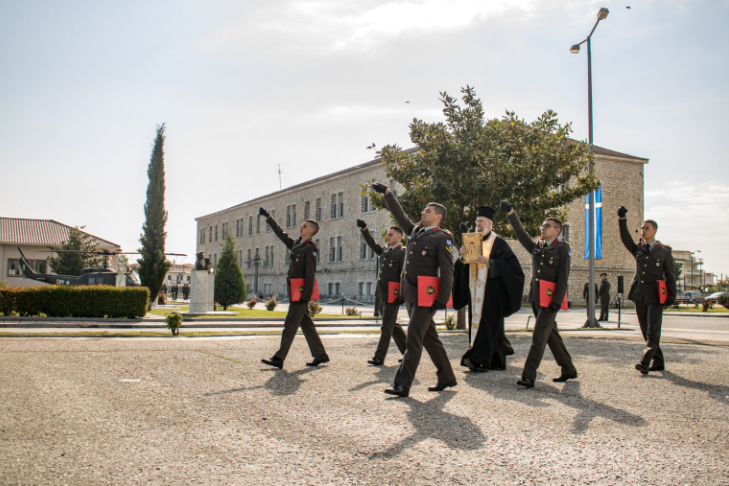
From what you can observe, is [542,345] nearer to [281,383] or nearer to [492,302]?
[492,302]

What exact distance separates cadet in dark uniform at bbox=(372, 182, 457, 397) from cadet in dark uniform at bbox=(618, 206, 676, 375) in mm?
2841

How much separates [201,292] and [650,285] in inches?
814

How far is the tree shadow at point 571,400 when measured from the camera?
4.72 meters

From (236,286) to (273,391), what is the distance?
85.1 ft

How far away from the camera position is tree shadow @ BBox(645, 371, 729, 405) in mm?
5848

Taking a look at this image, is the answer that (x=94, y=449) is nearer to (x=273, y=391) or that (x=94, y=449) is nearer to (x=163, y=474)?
(x=163, y=474)

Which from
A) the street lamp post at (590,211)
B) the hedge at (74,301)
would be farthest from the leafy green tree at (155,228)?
the street lamp post at (590,211)

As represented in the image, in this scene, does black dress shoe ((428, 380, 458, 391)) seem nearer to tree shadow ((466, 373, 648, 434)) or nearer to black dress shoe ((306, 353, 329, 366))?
tree shadow ((466, 373, 648, 434))

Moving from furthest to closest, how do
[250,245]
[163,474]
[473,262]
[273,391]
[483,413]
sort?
[250,245], [473,262], [273,391], [483,413], [163,474]

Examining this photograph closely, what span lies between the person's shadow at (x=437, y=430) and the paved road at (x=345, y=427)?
0.05 feet

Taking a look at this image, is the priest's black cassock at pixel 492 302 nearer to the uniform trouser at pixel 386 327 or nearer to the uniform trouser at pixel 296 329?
the uniform trouser at pixel 386 327

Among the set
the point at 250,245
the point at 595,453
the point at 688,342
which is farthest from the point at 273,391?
the point at 250,245

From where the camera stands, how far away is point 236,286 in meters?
31.1

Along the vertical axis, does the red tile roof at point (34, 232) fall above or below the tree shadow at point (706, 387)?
above
